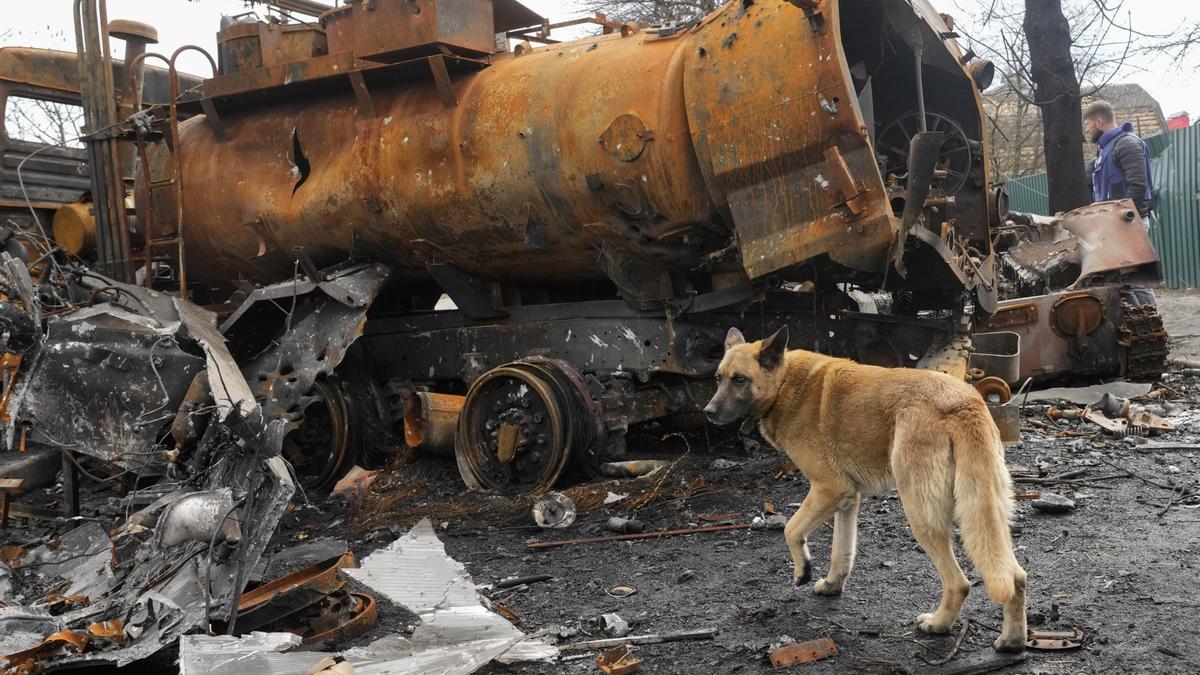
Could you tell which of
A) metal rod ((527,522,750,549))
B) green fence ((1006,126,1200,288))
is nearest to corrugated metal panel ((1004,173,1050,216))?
green fence ((1006,126,1200,288))

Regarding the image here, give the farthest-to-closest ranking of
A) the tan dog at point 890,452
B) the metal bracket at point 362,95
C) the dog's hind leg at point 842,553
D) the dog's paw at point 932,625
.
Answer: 1. the metal bracket at point 362,95
2. the dog's hind leg at point 842,553
3. the dog's paw at point 932,625
4. the tan dog at point 890,452

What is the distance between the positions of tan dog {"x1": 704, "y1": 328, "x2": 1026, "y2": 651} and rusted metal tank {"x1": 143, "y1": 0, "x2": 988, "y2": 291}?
4.05ft

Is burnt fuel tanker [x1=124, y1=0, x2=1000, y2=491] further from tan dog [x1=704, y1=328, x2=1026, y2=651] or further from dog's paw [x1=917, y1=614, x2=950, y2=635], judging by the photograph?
dog's paw [x1=917, y1=614, x2=950, y2=635]

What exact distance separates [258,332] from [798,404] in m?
4.18

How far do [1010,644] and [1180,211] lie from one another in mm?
16823

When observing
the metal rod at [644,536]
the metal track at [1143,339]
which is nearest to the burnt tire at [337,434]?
the metal rod at [644,536]

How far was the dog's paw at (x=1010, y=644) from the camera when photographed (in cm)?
334

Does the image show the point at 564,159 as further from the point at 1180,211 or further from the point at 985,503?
the point at 1180,211

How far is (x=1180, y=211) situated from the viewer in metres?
17.3

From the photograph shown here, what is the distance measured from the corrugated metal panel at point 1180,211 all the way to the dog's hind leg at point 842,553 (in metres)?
15.9

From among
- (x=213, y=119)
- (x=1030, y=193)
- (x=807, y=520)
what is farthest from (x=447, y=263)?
(x=1030, y=193)

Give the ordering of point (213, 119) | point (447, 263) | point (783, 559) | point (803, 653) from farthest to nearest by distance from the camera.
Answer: point (213, 119), point (447, 263), point (783, 559), point (803, 653)

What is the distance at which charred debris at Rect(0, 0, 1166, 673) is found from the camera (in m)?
4.89

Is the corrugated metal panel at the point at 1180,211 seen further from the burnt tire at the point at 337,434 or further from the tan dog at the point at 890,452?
the tan dog at the point at 890,452
